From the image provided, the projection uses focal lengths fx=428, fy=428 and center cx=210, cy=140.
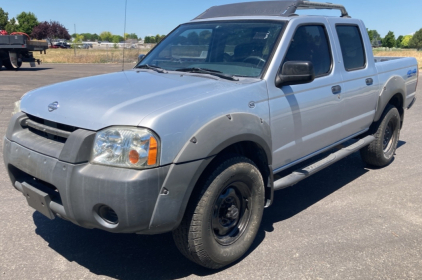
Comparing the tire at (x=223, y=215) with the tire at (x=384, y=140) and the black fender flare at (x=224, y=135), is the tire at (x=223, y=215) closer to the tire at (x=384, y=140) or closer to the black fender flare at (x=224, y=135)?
the black fender flare at (x=224, y=135)

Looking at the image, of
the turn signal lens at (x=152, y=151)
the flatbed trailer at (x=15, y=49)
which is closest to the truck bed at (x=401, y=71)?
the turn signal lens at (x=152, y=151)

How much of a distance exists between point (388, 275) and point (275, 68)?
1.90m

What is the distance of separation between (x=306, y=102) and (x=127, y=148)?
196 cm

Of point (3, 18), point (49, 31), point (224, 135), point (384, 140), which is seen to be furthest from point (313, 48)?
point (49, 31)

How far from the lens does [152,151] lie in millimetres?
2701

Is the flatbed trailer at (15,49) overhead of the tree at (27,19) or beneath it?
beneath

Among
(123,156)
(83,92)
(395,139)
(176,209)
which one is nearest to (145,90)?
(83,92)

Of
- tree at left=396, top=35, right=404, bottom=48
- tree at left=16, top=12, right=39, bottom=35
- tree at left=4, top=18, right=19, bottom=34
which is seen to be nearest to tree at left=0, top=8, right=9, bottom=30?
tree at left=4, top=18, right=19, bottom=34

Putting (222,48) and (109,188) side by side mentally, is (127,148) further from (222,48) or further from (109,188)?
(222,48)

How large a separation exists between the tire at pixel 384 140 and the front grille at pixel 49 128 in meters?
4.12

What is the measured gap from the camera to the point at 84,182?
272cm

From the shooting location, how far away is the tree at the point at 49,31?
86600mm

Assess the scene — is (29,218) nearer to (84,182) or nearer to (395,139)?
Answer: (84,182)

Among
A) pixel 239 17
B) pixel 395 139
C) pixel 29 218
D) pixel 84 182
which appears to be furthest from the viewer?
pixel 395 139
